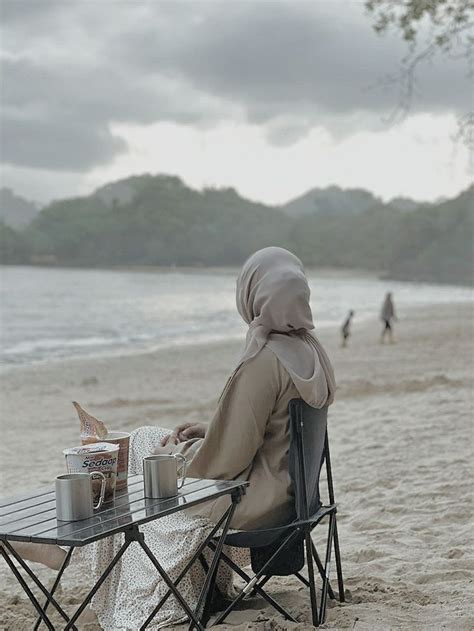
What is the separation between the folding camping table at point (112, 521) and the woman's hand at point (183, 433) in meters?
0.24

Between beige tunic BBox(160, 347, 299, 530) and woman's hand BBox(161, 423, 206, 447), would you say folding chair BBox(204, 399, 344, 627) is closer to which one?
beige tunic BBox(160, 347, 299, 530)

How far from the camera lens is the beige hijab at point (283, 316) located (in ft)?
8.62

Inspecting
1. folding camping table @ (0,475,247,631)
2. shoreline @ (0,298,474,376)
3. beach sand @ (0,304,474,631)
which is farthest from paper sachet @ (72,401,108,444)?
shoreline @ (0,298,474,376)

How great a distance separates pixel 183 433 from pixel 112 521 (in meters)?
0.77

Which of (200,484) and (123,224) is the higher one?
(123,224)

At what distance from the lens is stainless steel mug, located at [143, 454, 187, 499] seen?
2.38m

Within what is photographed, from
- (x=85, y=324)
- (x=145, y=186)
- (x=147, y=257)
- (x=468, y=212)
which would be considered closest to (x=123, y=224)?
(x=147, y=257)

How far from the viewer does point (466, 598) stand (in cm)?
287

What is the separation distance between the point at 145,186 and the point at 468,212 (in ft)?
186

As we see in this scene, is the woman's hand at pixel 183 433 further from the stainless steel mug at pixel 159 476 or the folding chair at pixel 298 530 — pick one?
the stainless steel mug at pixel 159 476

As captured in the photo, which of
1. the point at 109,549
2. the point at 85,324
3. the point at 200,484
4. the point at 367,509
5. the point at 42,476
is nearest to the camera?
the point at 200,484

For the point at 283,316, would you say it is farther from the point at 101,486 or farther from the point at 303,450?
the point at 101,486

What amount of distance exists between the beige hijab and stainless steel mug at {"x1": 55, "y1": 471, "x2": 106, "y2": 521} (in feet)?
2.02

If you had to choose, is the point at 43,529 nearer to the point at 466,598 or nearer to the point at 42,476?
the point at 466,598
